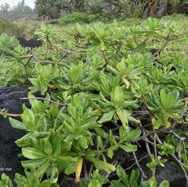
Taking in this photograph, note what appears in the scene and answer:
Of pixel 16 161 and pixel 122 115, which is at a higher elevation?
pixel 122 115

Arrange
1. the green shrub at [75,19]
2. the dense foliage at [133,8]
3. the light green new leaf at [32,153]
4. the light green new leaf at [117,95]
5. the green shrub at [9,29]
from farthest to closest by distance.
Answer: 1. the green shrub at [75,19]
2. the dense foliage at [133,8]
3. the green shrub at [9,29]
4. the light green new leaf at [117,95]
5. the light green new leaf at [32,153]

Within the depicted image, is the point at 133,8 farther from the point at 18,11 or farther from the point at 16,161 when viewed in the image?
the point at 18,11

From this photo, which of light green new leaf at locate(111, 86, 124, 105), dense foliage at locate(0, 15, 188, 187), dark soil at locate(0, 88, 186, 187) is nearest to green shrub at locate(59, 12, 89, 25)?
dense foliage at locate(0, 15, 188, 187)

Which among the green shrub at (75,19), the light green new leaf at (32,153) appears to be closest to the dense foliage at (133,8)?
the green shrub at (75,19)

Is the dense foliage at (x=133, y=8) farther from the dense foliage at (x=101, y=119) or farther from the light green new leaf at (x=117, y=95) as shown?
the light green new leaf at (x=117, y=95)

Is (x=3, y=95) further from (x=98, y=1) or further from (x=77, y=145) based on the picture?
(x=98, y=1)

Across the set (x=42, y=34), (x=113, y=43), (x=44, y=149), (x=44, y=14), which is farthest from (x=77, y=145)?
(x=44, y=14)

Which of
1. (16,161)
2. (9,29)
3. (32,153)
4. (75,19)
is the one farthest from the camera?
(75,19)

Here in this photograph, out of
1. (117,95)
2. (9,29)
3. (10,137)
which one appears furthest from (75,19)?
(117,95)

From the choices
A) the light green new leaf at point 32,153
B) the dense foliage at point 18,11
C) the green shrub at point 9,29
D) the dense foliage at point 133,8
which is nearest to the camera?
the light green new leaf at point 32,153

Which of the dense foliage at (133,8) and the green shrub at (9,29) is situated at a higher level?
the dense foliage at (133,8)

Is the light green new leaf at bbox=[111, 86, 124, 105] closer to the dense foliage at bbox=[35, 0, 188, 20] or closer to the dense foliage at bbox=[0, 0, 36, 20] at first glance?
the dense foliage at bbox=[35, 0, 188, 20]

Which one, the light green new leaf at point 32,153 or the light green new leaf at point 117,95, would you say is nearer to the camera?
the light green new leaf at point 32,153

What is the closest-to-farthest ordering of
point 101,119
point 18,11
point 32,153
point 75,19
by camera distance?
1. point 32,153
2. point 101,119
3. point 75,19
4. point 18,11
